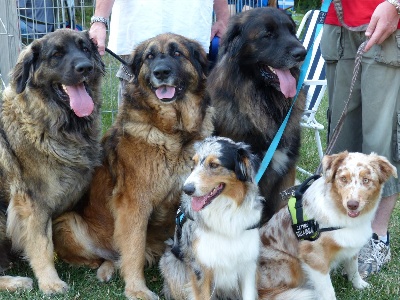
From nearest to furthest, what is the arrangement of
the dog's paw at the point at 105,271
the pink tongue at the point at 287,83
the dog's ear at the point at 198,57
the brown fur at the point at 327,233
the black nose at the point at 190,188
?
the black nose at the point at 190,188 < the brown fur at the point at 327,233 < the dog's ear at the point at 198,57 < the pink tongue at the point at 287,83 < the dog's paw at the point at 105,271

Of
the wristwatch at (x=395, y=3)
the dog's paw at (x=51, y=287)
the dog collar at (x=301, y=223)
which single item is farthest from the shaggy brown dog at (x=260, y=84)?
the dog's paw at (x=51, y=287)

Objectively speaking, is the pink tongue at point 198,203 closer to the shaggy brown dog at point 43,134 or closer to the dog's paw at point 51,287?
the shaggy brown dog at point 43,134

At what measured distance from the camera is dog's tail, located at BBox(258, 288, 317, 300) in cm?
391

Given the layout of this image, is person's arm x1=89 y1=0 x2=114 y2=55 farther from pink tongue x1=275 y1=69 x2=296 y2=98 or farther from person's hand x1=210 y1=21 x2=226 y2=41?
pink tongue x1=275 y1=69 x2=296 y2=98

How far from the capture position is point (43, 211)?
4246 millimetres

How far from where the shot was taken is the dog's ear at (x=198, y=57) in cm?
432

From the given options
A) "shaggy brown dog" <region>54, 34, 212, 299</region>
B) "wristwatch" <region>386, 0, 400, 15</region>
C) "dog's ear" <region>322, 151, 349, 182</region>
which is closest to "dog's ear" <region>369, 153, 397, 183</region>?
"dog's ear" <region>322, 151, 349, 182</region>

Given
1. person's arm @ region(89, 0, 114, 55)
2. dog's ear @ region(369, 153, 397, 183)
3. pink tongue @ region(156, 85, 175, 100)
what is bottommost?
Answer: dog's ear @ region(369, 153, 397, 183)

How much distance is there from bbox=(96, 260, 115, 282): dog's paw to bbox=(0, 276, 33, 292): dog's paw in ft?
1.73

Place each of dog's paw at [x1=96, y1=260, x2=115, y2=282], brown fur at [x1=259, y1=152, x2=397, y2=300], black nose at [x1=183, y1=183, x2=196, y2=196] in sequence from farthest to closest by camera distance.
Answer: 1. dog's paw at [x1=96, y1=260, x2=115, y2=282]
2. brown fur at [x1=259, y1=152, x2=397, y2=300]
3. black nose at [x1=183, y1=183, x2=196, y2=196]

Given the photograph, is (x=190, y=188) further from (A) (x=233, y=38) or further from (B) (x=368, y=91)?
(B) (x=368, y=91)

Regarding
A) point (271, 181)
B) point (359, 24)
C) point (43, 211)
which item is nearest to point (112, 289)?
point (43, 211)

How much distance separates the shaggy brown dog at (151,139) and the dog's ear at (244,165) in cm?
78

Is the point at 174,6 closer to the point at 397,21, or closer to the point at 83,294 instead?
the point at 397,21
